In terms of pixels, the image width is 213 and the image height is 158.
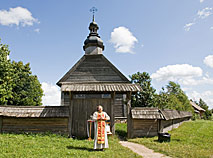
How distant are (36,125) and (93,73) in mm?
8131

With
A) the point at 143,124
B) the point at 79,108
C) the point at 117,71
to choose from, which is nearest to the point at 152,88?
the point at 117,71

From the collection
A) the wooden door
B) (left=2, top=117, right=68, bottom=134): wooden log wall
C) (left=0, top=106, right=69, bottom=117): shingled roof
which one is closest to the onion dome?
the wooden door

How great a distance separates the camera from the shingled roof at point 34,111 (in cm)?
906

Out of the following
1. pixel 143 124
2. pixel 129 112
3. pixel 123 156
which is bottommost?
pixel 123 156

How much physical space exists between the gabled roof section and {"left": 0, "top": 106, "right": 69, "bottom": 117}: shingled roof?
20.9 feet

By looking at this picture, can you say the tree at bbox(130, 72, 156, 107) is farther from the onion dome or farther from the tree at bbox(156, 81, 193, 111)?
the onion dome

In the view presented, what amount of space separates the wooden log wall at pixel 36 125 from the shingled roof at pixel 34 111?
33 centimetres

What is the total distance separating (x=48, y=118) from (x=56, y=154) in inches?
152

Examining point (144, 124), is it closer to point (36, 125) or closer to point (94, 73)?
point (36, 125)

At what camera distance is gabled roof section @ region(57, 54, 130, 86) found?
1586 centimetres

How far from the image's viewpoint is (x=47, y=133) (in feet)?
29.7

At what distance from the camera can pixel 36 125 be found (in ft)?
30.3

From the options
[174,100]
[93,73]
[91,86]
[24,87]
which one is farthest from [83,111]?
[24,87]

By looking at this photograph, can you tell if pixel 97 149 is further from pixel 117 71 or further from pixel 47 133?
pixel 117 71
